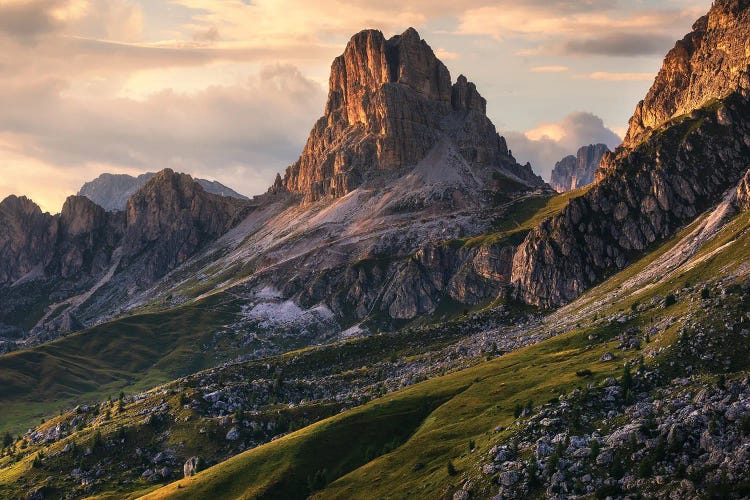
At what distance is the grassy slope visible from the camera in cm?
11938

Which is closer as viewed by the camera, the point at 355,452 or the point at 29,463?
the point at 355,452

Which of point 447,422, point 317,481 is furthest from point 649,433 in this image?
point 317,481

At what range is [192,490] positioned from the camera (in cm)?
14212

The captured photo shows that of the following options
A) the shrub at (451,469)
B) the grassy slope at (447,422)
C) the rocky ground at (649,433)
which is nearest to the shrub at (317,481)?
the grassy slope at (447,422)

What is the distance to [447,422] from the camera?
14462 centimetres

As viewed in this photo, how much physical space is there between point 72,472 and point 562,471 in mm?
138406

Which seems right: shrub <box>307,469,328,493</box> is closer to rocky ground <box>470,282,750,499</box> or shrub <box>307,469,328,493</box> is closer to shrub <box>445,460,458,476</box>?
shrub <box>445,460,458,476</box>

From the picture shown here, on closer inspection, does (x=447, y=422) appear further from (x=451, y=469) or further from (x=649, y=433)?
(x=649, y=433)

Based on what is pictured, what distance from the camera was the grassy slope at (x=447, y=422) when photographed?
119375 mm

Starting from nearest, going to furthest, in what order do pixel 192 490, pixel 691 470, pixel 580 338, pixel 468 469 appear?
1. pixel 691 470
2. pixel 468 469
3. pixel 192 490
4. pixel 580 338

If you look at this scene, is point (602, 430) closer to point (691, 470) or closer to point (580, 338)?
point (691, 470)

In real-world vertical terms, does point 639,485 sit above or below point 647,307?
below

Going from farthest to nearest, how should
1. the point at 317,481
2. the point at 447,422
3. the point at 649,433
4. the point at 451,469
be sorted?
the point at 447,422, the point at 317,481, the point at 451,469, the point at 649,433

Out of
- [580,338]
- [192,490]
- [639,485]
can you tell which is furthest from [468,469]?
[580,338]
